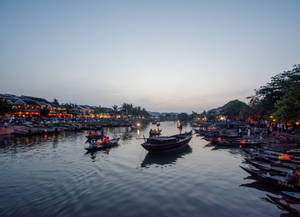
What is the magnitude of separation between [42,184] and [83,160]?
6870 mm

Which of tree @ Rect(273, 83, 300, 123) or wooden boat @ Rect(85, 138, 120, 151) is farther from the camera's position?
tree @ Rect(273, 83, 300, 123)

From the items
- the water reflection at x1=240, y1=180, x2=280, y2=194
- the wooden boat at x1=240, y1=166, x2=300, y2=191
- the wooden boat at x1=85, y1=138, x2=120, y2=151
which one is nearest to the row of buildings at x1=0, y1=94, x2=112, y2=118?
the wooden boat at x1=85, y1=138, x2=120, y2=151

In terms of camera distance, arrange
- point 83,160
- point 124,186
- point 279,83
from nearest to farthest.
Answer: point 124,186
point 83,160
point 279,83

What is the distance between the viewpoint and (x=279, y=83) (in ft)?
130

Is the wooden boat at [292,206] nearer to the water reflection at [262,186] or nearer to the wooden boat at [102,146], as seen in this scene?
the water reflection at [262,186]

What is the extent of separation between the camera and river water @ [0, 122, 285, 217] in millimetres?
8859

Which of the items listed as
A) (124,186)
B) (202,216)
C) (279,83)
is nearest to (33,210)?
(124,186)

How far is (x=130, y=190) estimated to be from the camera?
37.2 ft

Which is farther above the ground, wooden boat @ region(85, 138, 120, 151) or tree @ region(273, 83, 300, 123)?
tree @ region(273, 83, 300, 123)

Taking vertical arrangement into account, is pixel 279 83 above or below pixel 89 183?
above

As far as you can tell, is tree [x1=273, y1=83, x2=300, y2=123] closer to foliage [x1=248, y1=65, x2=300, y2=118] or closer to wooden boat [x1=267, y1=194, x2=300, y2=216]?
foliage [x1=248, y1=65, x2=300, y2=118]

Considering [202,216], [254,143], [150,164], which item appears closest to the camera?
[202,216]

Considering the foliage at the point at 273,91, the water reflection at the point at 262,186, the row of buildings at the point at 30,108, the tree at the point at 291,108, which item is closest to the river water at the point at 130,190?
the water reflection at the point at 262,186

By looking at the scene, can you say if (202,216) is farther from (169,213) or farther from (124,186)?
(124,186)
